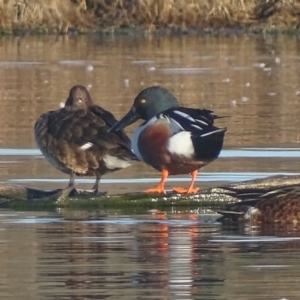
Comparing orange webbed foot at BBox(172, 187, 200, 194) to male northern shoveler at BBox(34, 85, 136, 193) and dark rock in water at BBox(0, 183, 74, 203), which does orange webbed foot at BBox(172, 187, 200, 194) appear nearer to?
male northern shoveler at BBox(34, 85, 136, 193)

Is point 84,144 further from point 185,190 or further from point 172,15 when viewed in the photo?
point 172,15

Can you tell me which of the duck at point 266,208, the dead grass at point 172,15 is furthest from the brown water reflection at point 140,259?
the dead grass at point 172,15

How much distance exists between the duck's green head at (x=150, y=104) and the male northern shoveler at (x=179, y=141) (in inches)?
7.4

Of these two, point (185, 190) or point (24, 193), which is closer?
point (185, 190)

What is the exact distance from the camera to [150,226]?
8.39 metres

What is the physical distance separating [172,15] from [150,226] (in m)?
32.0

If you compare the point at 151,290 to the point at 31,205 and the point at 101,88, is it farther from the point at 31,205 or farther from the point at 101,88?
the point at 101,88

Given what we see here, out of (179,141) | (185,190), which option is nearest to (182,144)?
(179,141)

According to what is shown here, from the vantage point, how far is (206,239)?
25.7ft

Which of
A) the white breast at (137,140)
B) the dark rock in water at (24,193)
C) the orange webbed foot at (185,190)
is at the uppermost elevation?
the white breast at (137,140)

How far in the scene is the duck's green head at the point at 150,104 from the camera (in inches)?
381

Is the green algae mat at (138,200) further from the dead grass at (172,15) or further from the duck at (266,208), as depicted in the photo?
the dead grass at (172,15)

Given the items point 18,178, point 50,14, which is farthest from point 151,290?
point 50,14

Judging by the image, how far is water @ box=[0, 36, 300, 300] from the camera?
6.46 meters
